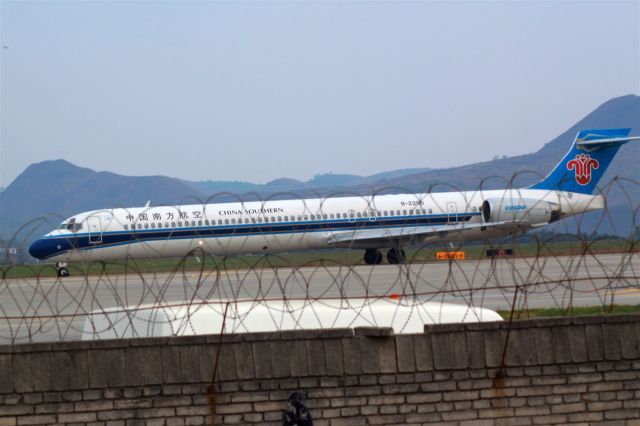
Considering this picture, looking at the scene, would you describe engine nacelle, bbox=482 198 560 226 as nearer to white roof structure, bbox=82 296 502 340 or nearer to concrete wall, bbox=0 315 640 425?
white roof structure, bbox=82 296 502 340

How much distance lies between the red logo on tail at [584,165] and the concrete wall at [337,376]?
98.6ft

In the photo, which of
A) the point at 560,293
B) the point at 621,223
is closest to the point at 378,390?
the point at 560,293

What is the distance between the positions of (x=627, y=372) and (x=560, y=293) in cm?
1221

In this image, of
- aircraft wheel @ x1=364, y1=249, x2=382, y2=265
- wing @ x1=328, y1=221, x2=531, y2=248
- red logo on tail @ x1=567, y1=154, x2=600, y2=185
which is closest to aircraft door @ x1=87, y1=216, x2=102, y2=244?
wing @ x1=328, y1=221, x2=531, y2=248

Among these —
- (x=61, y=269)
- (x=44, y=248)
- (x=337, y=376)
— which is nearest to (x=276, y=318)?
(x=337, y=376)

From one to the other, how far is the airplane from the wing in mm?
38

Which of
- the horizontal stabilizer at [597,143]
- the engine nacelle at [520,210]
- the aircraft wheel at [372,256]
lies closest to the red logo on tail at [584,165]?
the horizontal stabilizer at [597,143]

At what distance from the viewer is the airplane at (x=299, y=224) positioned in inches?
1352

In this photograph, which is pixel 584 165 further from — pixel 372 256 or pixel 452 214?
pixel 372 256

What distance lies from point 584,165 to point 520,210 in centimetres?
406

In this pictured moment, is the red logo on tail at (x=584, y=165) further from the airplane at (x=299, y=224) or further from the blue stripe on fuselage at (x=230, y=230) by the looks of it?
the blue stripe on fuselage at (x=230, y=230)

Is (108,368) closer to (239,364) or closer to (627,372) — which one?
(239,364)

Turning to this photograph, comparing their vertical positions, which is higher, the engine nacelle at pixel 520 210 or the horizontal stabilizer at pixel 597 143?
the horizontal stabilizer at pixel 597 143

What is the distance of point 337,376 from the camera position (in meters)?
9.52
